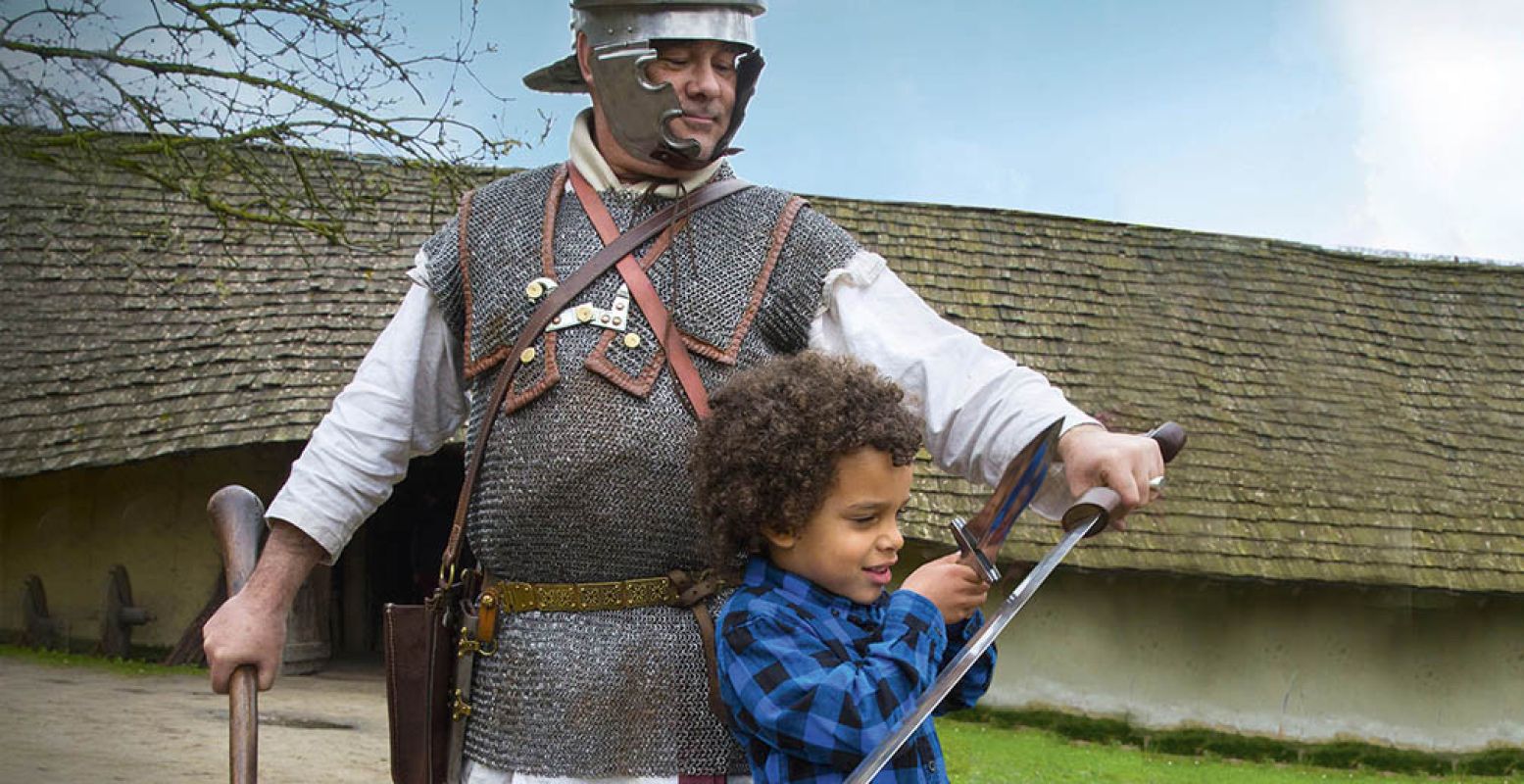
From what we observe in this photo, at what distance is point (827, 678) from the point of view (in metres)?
2.18

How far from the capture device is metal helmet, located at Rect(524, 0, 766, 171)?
8.91 feet

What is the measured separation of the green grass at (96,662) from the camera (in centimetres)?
1192

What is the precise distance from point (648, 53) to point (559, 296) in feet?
1.39

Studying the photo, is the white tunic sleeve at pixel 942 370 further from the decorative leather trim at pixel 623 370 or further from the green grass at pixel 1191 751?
the green grass at pixel 1191 751

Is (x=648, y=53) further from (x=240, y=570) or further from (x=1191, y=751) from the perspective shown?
(x=1191, y=751)

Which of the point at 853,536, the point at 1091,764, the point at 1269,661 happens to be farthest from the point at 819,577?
the point at 1269,661

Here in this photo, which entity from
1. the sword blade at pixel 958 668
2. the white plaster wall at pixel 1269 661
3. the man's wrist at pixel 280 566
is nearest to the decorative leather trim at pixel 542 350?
the man's wrist at pixel 280 566

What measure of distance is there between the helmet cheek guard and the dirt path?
5.86m

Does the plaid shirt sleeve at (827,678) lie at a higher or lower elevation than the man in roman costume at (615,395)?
lower

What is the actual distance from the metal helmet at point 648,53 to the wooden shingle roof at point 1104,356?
8856mm

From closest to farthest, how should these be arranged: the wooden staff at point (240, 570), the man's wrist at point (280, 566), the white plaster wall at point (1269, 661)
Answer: the wooden staff at point (240, 570) → the man's wrist at point (280, 566) → the white plaster wall at point (1269, 661)

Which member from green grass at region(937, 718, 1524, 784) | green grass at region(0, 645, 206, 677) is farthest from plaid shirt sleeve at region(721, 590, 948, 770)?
green grass at region(0, 645, 206, 677)

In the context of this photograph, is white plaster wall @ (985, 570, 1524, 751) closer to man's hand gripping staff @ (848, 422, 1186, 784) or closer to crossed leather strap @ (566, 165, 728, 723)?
crossed leather strap @ (566, 165, 728, 723)

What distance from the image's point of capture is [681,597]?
101 inches
